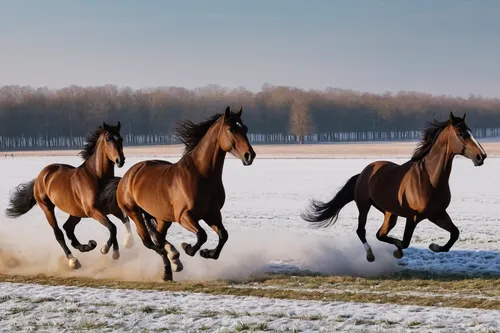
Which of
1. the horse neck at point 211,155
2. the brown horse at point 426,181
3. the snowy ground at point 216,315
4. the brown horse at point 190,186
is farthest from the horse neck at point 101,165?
the brown horse at point 426,181

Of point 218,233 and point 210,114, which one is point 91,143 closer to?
point 218,233

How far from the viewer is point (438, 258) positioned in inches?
445

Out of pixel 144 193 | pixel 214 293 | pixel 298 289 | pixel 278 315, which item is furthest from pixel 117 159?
pixel 278 315

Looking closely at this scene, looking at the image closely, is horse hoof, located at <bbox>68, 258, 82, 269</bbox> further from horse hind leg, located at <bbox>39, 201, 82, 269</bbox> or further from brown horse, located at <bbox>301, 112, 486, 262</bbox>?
brown horse, located at <bbox>301, 112, 486, 262</bbox>

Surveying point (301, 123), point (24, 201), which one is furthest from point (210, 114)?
point (24, 201)

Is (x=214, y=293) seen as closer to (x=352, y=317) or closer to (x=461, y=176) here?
(x=352, y=317)

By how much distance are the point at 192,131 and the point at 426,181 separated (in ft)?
12.1

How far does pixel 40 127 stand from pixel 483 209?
4343 inches

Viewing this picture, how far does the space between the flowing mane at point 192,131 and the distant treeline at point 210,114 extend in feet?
358

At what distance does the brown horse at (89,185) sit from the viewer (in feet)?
34.1

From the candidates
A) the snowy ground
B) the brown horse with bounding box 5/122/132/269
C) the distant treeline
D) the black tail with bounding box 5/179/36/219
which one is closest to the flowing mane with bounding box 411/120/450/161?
the snowy ground

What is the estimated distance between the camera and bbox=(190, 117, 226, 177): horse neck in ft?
29.6

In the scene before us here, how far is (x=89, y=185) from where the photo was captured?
10.6m

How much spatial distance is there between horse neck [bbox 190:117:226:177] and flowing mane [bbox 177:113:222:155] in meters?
0.27
